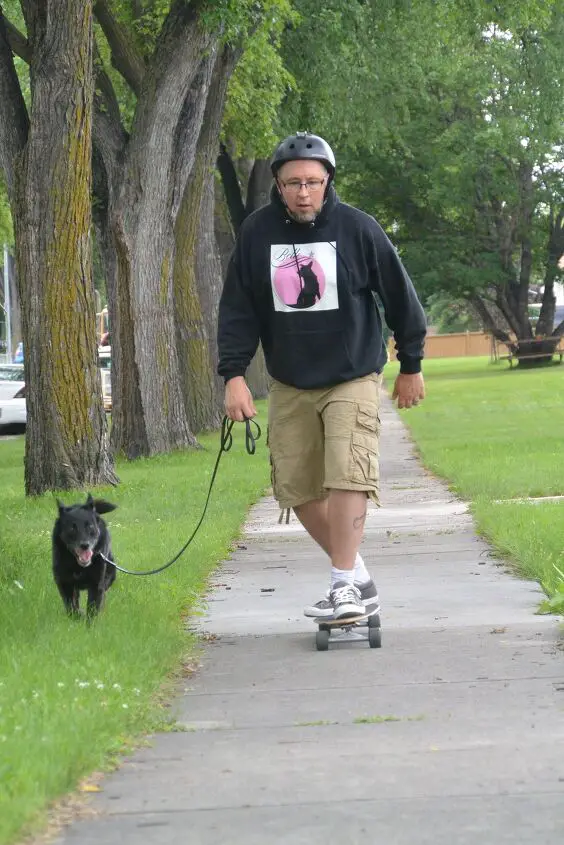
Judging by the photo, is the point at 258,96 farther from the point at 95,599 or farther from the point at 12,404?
the point at 95,599

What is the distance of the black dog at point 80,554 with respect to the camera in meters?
7.42

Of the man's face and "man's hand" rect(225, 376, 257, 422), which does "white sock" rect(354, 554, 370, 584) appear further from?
the man's face

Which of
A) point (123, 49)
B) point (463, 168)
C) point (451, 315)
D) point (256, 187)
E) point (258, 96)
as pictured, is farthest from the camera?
point (451, 315)

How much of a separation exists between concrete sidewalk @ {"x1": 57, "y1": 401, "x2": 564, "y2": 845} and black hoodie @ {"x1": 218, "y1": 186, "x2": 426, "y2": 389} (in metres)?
1.28

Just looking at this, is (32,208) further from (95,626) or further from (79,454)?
(95,626)

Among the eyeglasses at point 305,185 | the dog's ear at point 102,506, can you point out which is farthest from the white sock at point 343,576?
the eyeglasses at point 305,185

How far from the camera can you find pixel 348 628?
7.09 m

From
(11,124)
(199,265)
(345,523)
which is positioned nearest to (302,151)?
(345,523)

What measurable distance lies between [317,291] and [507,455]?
11.9m

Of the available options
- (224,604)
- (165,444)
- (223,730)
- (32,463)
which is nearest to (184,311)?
(165,444)

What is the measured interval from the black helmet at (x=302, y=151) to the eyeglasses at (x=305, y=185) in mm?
90

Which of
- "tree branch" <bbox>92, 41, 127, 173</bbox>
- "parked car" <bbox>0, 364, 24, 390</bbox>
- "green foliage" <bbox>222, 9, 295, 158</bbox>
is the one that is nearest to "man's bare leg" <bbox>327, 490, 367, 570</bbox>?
"tree branch" <bbox>92, 41, 127, 173</bbox>

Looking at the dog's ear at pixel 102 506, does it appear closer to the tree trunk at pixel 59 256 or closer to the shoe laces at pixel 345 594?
the shoe laces at pixel 345 594

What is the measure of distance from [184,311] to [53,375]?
10580 mm
